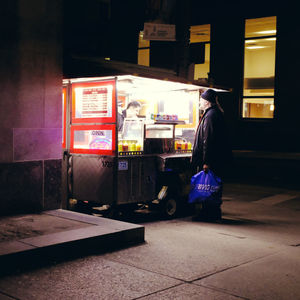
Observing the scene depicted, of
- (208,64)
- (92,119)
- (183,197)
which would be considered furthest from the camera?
(208,64)

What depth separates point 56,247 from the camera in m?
5.49

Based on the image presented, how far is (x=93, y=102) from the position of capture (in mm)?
8195

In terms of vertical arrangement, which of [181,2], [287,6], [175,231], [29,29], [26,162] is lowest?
[175,231]

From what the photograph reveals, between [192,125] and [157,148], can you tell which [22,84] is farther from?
[192,125]

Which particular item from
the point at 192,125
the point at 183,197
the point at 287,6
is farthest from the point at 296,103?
the point at 183,197

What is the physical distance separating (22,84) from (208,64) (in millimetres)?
11477

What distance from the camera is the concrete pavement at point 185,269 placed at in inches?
182

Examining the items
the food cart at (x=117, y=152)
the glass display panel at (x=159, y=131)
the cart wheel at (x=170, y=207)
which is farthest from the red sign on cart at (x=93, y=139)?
the cart wheel at (x=170, y=207)

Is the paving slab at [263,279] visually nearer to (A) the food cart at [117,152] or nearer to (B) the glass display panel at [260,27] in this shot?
(A) the food cart at [117,152]

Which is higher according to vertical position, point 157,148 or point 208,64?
point 208,64

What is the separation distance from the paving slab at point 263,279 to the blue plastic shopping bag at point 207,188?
2152 millimetres

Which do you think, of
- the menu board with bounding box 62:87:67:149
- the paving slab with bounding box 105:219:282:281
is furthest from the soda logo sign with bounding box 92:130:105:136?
the paving slab with bounding box 105:219:282:281

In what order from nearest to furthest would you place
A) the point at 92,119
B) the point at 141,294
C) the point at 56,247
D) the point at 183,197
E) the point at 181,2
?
the point at 141,294, the point at 56,247, the point at 92,119, the point at 183,197, the point at 181,2

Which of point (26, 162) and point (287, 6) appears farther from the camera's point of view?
point (287, 6)
